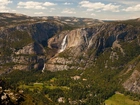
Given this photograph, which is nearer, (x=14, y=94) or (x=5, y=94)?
(x=5, y=94)

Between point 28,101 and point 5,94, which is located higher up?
point 5,94

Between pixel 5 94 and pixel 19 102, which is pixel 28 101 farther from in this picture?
pixel 5 94

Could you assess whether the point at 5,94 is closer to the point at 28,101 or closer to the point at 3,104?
the point at 3,104

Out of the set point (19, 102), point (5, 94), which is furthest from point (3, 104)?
point (19, 102)

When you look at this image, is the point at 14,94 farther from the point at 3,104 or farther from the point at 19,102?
the point at 3,104

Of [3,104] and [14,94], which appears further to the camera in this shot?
[14,94]

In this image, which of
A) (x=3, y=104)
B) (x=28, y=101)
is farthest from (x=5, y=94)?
(x=28, y=101)

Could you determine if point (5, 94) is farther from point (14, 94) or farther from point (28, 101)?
point (28, 101)
